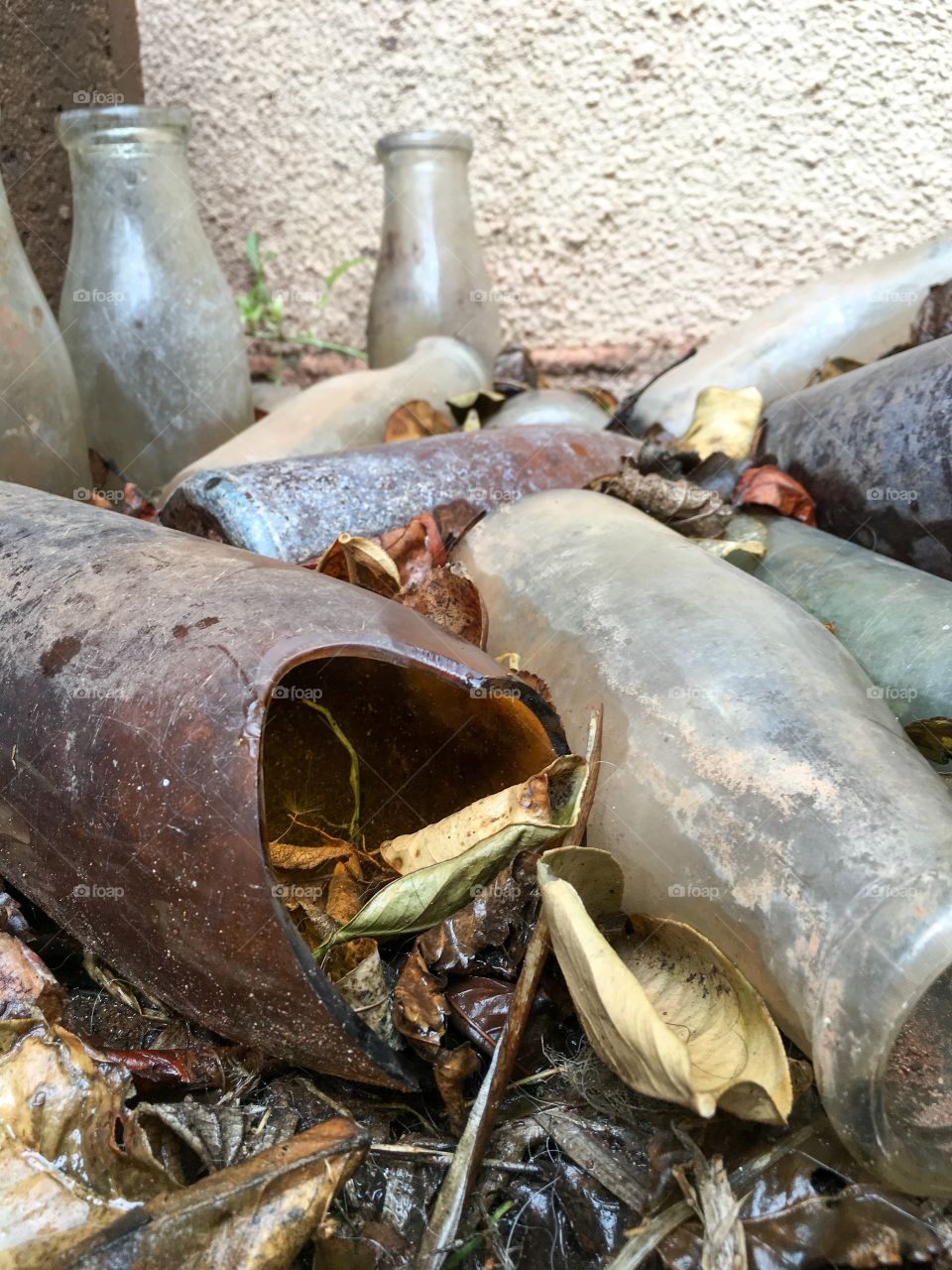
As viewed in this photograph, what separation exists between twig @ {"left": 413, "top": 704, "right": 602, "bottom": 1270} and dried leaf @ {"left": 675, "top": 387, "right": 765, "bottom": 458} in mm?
834

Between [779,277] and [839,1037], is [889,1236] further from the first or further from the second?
[779,277]

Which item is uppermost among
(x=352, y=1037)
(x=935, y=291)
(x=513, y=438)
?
(x=935, y=291)

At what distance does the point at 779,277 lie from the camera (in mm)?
2006

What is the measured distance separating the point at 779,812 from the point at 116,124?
1.43 meters

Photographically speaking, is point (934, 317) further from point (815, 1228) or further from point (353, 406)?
point (815, 1228)

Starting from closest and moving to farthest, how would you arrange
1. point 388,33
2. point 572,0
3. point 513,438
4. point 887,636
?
point 887,636 → point 513,438 → point 572,0 → point 388,33

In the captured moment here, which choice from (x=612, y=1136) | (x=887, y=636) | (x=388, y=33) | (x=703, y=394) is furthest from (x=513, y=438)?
(x=388, y=33)

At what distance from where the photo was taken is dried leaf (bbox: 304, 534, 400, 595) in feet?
3.56

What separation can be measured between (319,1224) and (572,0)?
78.3 inches

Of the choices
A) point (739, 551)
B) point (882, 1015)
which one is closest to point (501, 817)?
point (882, 1015)

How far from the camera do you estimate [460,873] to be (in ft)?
2.61

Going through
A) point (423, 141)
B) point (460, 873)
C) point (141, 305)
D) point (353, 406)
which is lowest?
point (460, 873)

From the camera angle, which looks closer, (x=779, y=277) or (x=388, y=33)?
(x=779, y=277)

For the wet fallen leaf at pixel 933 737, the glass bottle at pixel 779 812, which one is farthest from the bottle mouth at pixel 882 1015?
the wet fallen leaf at pixel 933 737
